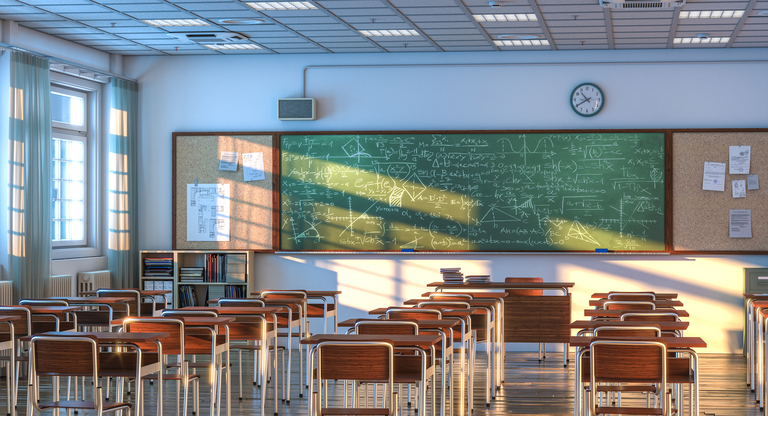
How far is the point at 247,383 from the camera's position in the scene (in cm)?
711

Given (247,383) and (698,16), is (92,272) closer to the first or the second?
(247,383)

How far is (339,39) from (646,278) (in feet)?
13.9

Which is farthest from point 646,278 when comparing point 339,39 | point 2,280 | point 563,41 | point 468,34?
point 2,280

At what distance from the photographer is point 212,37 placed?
8609mm

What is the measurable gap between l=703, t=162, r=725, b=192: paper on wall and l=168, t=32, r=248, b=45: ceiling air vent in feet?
16.8

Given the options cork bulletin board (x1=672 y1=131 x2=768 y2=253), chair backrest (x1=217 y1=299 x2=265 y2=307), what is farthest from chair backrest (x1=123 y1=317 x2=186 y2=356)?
cork bulletin board (x1=672 y1=131 x2=768 y2=253)

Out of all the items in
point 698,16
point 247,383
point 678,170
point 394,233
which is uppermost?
point 698,16

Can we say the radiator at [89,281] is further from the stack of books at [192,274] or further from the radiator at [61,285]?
the stack of books at [192,274]

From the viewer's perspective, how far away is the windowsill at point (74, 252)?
29.0ft

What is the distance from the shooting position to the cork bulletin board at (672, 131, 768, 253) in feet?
29.0

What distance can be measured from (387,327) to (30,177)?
470cm

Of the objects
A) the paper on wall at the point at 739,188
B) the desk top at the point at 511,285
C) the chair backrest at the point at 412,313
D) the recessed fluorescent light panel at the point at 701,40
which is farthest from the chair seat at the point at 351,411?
the paper on wall at the point at 739,188

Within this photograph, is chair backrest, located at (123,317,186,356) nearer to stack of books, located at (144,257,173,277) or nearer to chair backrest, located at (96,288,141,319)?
chair backrest, located at (96,288,141,319)

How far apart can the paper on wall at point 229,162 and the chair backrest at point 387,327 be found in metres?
5.18
